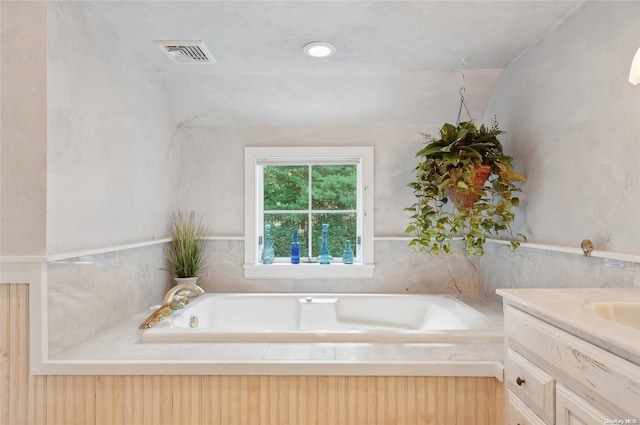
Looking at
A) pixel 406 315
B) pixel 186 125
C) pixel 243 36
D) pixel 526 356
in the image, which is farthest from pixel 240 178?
pixel 526 356

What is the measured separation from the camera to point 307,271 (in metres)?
2.61

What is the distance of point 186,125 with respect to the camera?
261 centimetres

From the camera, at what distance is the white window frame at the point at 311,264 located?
2598 millimetres

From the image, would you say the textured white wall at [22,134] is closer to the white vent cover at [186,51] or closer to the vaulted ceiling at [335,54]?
the vaulted ceiling at [335,54]

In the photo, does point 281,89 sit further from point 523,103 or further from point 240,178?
point 523,103

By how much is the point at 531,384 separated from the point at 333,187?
1.88 meters

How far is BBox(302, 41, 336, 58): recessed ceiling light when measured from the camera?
6.33 feet

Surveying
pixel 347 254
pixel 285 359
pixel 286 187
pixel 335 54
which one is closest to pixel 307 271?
pixel 347 254

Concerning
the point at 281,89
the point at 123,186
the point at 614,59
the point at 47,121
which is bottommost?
the point at 123,186

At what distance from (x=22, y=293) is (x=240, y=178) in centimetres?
146

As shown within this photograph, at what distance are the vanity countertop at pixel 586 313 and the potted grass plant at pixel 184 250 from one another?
1.91 meters

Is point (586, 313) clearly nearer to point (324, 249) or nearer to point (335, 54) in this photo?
point (335, 54)

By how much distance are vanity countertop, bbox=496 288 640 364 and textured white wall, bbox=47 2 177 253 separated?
1.65m

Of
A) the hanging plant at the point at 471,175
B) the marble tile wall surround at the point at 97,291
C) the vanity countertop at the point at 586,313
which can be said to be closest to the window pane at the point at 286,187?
the marble tile wall surround at the point at 97,291
